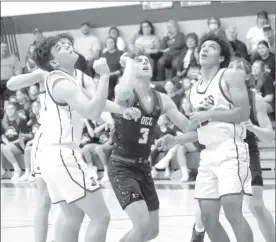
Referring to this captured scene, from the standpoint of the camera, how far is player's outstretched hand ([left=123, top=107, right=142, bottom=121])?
15.2 ft

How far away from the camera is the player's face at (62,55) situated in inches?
170

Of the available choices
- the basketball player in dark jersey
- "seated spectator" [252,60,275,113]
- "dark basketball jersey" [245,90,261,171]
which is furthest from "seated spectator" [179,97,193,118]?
the basketball player in dark jersey

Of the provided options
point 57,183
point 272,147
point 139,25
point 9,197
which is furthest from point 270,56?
point 57,183

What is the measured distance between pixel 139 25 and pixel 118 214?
7.75 m

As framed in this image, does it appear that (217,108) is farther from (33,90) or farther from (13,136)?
(13,136)

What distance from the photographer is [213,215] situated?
4645 millimetres

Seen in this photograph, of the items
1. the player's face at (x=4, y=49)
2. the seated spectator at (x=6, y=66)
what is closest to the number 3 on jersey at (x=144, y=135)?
the seated spectator at (x=6, y=66)

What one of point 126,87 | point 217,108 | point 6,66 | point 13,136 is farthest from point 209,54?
point 6,66

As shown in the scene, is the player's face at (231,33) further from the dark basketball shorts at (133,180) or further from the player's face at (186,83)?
the dark basketball shorts at (133,180)

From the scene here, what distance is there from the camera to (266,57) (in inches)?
456

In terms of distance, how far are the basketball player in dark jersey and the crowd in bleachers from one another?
6.15 m

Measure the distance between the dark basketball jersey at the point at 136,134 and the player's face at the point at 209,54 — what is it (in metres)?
0.50

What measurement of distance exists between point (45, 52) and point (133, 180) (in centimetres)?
112

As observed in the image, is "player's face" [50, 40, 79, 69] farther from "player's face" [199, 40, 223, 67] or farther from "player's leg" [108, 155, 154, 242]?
"player's face" [199, 40, 223, 67]
